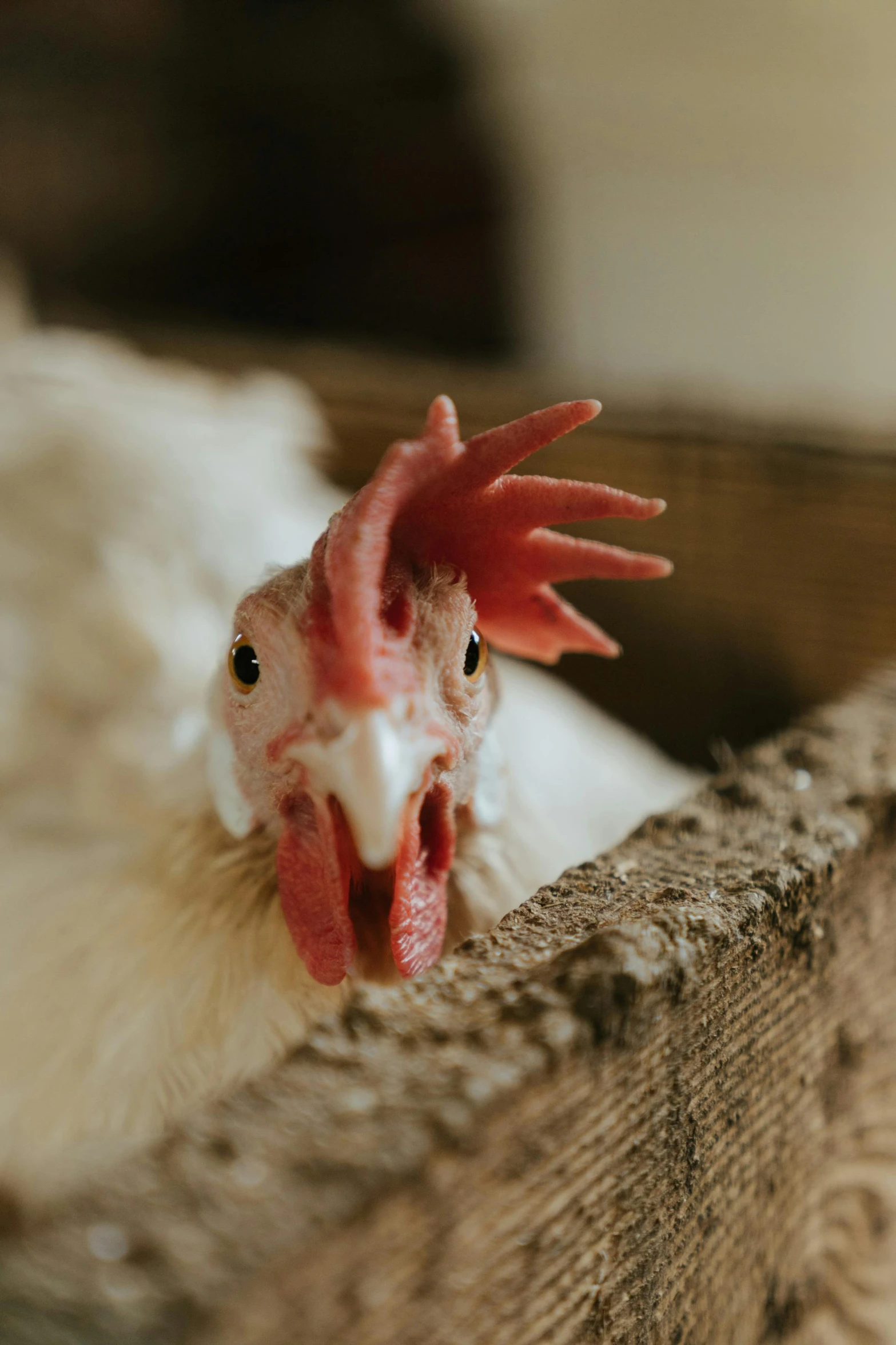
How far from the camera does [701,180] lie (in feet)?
11.1

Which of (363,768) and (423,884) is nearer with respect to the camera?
(363,768)

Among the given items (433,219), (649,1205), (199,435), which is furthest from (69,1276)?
(433,219)

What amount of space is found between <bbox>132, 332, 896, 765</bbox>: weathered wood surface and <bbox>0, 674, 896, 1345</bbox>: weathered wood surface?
67 centimetres

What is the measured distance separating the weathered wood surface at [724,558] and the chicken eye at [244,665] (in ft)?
2.06

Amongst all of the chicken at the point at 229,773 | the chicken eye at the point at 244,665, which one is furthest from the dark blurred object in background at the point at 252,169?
the chicken eye at the point at 244,665

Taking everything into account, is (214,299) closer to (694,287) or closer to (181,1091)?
(694,287)

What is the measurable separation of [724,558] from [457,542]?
83cm

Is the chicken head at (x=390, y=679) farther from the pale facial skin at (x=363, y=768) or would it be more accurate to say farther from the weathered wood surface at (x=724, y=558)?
the weathered wood surface at (x=724, y=558)

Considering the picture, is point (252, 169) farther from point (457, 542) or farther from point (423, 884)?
point (423, 884)

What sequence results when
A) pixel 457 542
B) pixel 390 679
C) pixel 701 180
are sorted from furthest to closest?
pixel 701 180
pixel 457 542
pixel 390 679

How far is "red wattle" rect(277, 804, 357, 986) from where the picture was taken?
0.58 metres

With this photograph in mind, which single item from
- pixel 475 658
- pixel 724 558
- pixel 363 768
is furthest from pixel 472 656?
pixel 724 558

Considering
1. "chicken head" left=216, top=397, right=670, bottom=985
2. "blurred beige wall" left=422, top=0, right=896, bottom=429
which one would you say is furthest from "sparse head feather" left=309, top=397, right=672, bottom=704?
"blurred beige wall" left=422, top=0, right=896, bottom=429

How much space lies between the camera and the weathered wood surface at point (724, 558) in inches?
50.9
